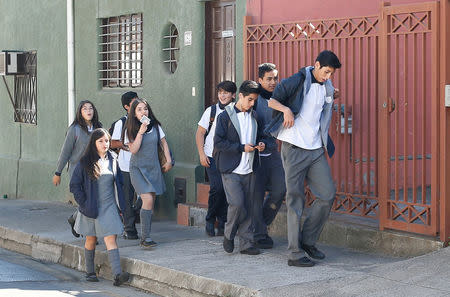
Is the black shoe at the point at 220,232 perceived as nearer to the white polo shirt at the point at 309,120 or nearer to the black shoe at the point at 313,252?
the black shoe at the point at 313,252

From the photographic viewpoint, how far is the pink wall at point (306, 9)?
10.5 meters

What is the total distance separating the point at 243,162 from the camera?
9.01m

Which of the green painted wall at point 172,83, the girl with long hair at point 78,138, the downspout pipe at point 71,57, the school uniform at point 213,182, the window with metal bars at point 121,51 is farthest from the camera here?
the downspout pipe at point 71,57

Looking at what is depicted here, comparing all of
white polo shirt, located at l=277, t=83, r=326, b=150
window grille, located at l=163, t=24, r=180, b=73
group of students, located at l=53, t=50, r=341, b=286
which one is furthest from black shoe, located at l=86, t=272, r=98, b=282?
window grille, located at l=163, t=24, r=180, b=73

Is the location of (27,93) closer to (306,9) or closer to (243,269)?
(306,9)

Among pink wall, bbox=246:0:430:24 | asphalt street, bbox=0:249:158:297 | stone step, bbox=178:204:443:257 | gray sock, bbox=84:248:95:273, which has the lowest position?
asphalt street, bbox=0:249:158:297

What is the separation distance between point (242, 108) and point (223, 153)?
1.60ft

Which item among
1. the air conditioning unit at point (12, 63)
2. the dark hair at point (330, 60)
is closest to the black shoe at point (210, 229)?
the dark hair at point (330, 60)

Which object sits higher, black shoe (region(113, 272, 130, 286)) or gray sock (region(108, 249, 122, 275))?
gray sock (region(108, 249, 122, 275))

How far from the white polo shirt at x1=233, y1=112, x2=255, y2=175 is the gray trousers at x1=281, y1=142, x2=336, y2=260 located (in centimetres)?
64

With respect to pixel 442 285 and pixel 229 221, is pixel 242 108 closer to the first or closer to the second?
pixel 229 221

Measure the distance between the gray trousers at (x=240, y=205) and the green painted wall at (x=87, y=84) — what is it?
2.78 metres

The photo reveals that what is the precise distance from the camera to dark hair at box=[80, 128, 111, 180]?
883cm

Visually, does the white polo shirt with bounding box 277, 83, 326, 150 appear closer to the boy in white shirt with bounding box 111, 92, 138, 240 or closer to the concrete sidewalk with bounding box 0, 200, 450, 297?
the concrete sidewalk with bounding box 0, 200, 450, 297
